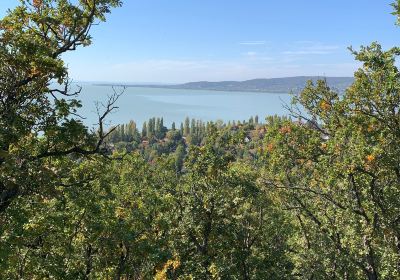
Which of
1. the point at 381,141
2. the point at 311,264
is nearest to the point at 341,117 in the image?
the point at 381,141

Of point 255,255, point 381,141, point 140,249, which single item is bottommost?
point 255,255

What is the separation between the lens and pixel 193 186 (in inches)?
862

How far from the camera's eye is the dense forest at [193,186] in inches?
480

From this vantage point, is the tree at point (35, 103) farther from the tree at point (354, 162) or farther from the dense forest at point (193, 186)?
the tree at point (354, 162)

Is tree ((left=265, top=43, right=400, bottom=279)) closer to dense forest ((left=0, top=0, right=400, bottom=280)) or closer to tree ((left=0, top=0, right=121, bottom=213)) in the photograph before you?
dense forest ((left=0, top=0, right=400, bottom=280))

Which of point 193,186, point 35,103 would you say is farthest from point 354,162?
point 35,103

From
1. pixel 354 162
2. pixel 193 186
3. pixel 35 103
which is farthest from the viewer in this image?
pixel 193 186

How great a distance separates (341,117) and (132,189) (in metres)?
17.6

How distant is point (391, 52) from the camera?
13.8m

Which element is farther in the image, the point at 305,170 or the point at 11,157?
the point at 305,170

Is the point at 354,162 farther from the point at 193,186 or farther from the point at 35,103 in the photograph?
the point at 35,103

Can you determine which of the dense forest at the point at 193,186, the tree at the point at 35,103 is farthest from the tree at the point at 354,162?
the tree at the point at 35,103

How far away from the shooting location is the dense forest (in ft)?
40.0

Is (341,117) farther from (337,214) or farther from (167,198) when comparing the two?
(167,198)
